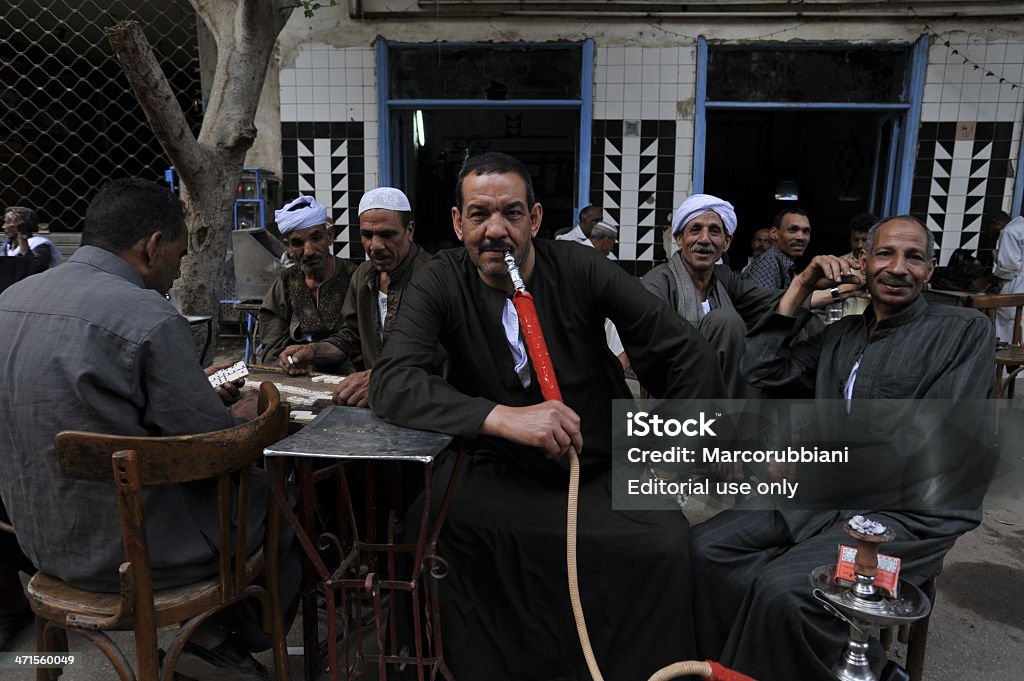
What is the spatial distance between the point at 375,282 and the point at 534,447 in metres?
1.51

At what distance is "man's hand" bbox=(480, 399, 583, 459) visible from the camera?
70.6 inches

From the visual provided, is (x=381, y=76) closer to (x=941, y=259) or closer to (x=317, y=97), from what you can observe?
(x=317, y=97)

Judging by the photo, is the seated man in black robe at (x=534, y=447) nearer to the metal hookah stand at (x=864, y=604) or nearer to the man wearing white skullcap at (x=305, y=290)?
the metal hookah stand at (x=864, y=604)

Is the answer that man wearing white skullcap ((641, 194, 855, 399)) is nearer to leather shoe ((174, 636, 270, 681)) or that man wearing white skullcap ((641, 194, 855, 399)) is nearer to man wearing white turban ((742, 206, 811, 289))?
man wearing white turban ((742, 206, 811, 289))

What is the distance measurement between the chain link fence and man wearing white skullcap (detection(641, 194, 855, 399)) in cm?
592

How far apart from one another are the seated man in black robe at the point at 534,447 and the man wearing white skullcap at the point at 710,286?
0.93m

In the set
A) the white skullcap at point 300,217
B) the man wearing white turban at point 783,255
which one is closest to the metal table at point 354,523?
the white skullcap at point 300,217

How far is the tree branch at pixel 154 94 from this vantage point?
291cm

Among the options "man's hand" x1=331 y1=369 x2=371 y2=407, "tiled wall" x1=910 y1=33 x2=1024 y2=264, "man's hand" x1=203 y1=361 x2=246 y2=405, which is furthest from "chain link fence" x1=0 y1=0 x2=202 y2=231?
"tiled wall" x1=910 y1=33 x2=1024 y2=264

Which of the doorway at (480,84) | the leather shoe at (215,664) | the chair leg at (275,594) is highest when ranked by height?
the doorway at (480,84)

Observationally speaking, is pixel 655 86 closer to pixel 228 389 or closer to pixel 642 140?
pixel 642 140

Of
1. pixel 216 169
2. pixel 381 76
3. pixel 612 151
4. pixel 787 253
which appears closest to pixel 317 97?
pixel 381 76

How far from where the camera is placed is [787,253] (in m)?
4.61

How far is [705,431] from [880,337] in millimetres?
626
